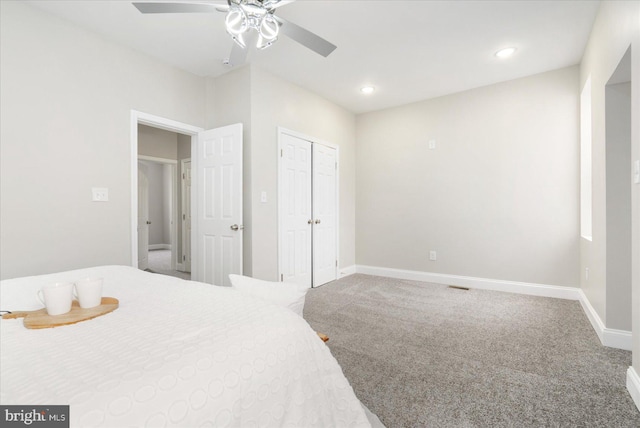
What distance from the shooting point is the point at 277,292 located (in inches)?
51.9

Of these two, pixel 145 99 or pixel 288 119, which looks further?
pixel 288 119

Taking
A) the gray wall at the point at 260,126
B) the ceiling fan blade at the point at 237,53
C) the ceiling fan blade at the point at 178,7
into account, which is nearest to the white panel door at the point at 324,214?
the gray wall at the point at 260,126

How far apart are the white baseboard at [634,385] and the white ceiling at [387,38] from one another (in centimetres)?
265

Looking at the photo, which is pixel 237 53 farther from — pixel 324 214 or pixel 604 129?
pixel 604 129

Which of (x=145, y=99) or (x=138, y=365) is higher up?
(x=145, y=99)

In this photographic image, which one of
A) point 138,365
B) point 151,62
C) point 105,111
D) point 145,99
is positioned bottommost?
point 138,365

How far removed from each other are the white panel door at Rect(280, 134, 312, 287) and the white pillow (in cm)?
227

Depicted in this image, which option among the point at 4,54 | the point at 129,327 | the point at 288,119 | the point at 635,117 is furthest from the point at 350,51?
the point at 129,327

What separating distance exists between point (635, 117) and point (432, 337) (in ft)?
6.38

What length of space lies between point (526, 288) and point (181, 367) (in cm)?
416

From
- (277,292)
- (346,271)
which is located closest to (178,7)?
(277,292)

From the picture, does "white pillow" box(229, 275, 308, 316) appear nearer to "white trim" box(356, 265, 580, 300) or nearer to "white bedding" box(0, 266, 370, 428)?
"white bedding" box(0, 266, 370, 428)

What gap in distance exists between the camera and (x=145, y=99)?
3045 mm

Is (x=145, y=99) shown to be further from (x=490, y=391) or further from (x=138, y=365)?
(x=490, y=391)
